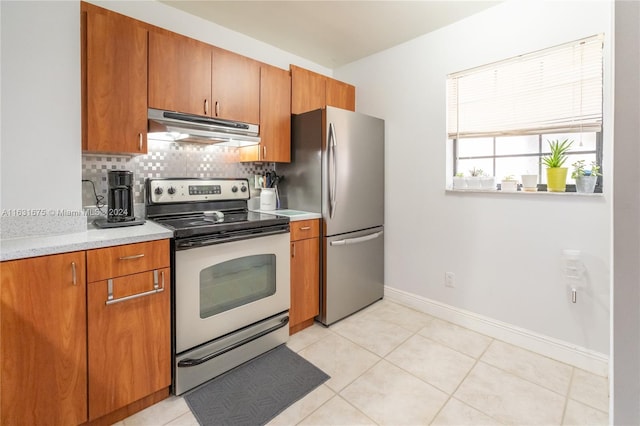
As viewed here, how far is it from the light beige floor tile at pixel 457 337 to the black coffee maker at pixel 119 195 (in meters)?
2.32

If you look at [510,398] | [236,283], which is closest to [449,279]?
[510,398]

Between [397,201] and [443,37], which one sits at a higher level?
[443,37]

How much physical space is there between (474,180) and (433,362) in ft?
4.68

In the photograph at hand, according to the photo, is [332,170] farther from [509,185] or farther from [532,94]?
[532,94]

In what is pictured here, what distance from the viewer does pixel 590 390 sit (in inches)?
69.8

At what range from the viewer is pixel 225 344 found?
1.91 metres

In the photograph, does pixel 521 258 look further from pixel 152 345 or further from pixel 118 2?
pixel 118 2

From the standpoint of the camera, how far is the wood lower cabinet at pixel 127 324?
1.45 metres

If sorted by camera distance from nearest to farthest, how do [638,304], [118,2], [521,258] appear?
[638,304]
[118,2]
[521,258]

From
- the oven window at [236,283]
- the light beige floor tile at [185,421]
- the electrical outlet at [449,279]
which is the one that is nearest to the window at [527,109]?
the electrical outlet at [449,279]

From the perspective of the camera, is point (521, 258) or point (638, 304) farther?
point (521, 258)

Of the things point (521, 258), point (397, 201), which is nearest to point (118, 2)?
point (397, 201)

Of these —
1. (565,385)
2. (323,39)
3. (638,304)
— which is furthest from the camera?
(323,39)

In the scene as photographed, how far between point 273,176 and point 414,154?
1348 millimetres
